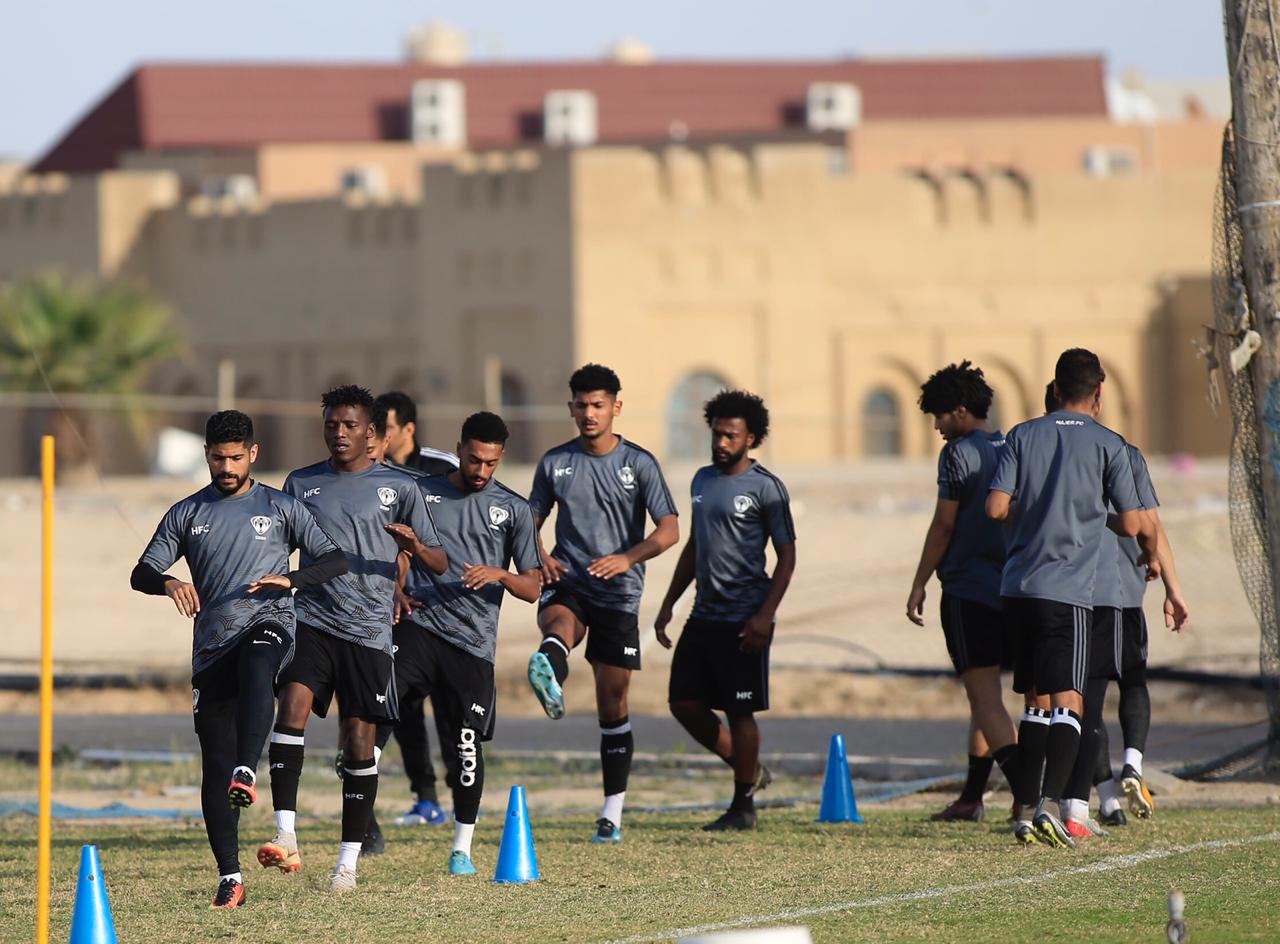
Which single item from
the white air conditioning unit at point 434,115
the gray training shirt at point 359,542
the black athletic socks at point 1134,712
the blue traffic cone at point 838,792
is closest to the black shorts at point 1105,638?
the black athletic socks at point 1134,712

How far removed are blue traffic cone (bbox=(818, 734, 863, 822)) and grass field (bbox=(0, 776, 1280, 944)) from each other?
0.15 m

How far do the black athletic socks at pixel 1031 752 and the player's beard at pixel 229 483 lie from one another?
3385 mm

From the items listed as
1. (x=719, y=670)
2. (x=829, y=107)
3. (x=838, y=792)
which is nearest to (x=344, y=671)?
(x=719, y=670)

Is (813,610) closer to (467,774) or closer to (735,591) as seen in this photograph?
(735,591)

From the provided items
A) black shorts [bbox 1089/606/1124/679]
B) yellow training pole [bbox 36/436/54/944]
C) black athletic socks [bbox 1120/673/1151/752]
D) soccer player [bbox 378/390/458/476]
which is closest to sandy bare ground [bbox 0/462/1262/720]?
soccer player [bbox 378/390/458/476]

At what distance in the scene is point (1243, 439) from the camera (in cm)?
1180

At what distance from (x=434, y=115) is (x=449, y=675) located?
5423 cm

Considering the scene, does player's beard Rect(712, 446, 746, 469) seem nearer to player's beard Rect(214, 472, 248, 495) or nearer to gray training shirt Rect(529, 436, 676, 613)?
gray training shirt Rect(529, 436, 676, 613)

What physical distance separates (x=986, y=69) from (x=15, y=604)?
44.6 m

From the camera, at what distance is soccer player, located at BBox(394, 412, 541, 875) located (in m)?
8.94

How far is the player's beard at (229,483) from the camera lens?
8414 millimetres

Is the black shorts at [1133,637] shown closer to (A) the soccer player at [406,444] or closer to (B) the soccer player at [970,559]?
(B) the soccer player at [970,559]

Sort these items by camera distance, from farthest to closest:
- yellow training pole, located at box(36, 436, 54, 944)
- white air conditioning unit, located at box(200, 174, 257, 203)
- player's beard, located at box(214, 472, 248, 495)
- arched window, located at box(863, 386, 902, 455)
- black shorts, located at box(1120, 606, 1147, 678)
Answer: white air conditioning unit, located at box(200, 174, 257, 203) → arched window, located at box(863, 386, 902, 455) → black shorts, located at box(1120, 606, 1147, 678) → player's beard, located at box(214, 472, 248, 495) → yellow training pole, located at box(36, 436, 54, 944)

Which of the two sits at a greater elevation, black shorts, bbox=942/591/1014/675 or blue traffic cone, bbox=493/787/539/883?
black shorts, bbox=942/591/1014/675
